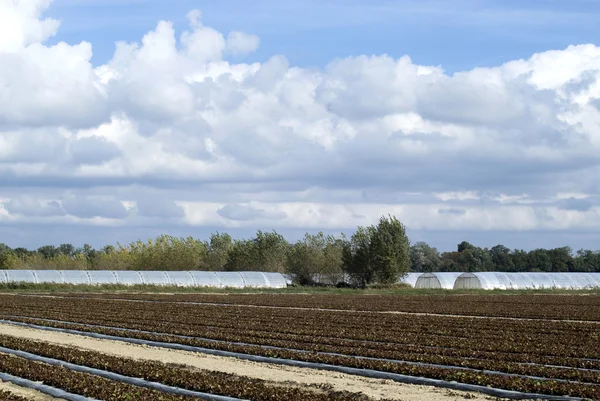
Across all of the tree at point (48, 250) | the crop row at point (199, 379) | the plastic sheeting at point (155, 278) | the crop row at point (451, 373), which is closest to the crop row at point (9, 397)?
the crop row at point (199, 379)

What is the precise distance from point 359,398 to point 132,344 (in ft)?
37.3

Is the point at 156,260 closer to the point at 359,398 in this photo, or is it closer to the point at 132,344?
the point at 132,344

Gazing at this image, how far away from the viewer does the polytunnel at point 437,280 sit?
7200 centimetres

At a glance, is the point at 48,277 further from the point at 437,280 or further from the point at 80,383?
the point at 80,383

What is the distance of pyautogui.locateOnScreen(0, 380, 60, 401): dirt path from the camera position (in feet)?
47.5

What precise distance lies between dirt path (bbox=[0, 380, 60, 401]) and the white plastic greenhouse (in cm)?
4803

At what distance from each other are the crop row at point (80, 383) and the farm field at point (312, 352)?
0.03 metres

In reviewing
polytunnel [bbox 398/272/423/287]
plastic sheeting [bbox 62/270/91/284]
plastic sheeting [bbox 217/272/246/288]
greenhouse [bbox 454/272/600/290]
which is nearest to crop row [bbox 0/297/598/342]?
plastic sheeting [bbox 62/270/91/284]

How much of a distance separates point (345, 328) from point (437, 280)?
154 ft

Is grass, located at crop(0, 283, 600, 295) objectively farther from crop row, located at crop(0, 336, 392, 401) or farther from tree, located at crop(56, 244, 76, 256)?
tree, located at crop(56, 244, 76, 256)

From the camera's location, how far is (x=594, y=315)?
34.6 metres

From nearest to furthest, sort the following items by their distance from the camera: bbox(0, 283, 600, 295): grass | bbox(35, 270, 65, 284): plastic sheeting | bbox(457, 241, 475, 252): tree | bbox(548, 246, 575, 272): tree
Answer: bbox(0, 283, 600, 295): grass → bbox(35, 270, 65, 284): plastic sheeting → bbox(548, 246, 575, 272): tree → bbox(457, 241, 475, 252): tree

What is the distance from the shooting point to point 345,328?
88.5 ft

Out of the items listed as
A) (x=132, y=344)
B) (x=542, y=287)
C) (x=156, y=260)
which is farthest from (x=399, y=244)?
(x=132, y=344)
